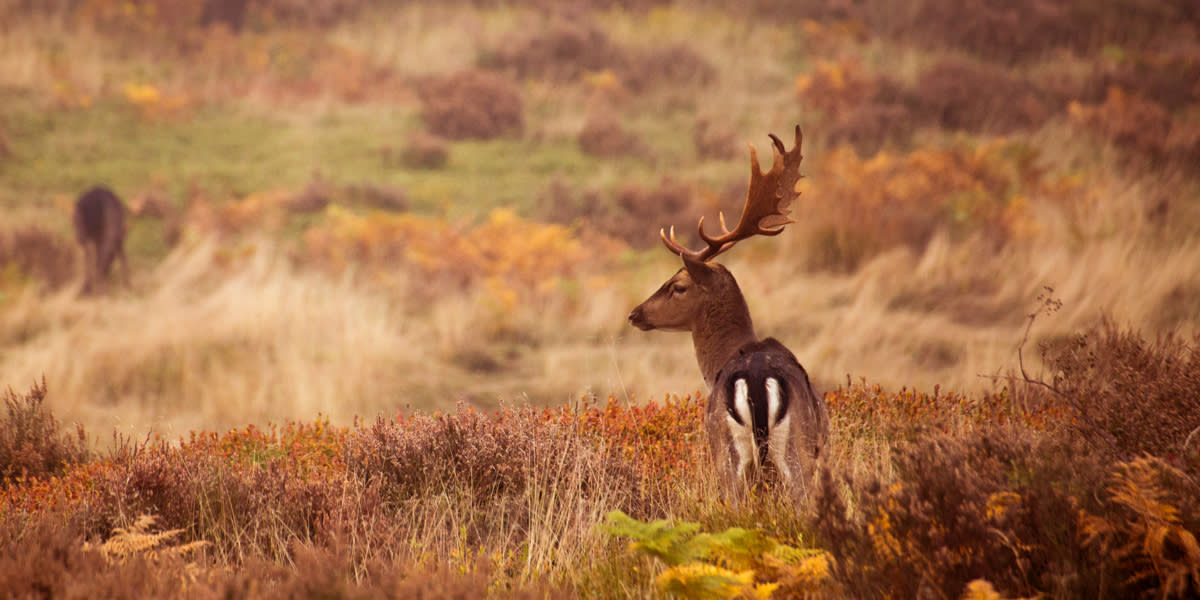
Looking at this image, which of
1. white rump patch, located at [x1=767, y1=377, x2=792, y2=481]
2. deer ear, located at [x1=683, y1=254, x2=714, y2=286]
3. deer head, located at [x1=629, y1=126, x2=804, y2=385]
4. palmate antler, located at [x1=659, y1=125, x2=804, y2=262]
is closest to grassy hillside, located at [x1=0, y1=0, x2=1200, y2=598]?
Answer: white rump patch, located at [x1=767, y1=377, x2=792, y2=481]

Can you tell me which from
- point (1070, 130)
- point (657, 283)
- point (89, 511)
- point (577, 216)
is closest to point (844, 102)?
point (1070, 130)

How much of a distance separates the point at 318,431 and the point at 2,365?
518 cm

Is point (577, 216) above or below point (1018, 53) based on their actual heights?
below

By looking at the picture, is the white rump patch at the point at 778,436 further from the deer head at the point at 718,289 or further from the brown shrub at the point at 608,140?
the brown shrub at the point at 608,140

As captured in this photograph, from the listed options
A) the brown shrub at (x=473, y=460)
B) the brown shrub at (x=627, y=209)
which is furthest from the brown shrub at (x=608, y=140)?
the brown shrub at (x=473, y=460)

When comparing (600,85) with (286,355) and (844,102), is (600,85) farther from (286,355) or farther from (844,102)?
(286,355)

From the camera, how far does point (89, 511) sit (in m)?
4.37

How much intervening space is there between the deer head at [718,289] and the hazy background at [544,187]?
1.76 metres

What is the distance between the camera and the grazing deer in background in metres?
12.4

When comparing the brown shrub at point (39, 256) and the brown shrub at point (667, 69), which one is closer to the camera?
the brown shrub at point (39, 256)

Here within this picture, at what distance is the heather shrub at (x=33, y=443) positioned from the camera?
6086mm

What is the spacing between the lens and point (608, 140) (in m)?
16.7

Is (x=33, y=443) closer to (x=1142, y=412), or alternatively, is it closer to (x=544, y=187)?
(x=1142, y=412)

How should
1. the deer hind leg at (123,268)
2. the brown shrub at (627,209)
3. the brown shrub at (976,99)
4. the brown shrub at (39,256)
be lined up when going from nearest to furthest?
1. the deer hind leg at (123,268)
2. the brown shrub at (39,256)
3. the brown shrub at (627,209)
4. the brown shrub at (976,99)
